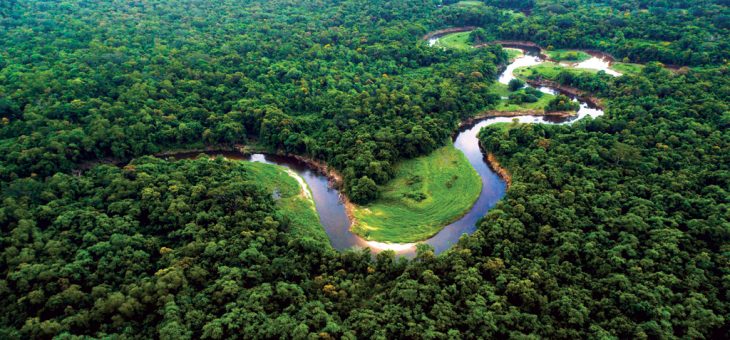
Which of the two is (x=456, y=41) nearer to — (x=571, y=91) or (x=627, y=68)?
(x=571, y=91)

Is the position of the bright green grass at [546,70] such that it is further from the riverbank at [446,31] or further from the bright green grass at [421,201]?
the bright green grass at [421,201]

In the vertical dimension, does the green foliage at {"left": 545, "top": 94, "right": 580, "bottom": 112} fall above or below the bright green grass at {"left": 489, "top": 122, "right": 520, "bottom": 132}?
above

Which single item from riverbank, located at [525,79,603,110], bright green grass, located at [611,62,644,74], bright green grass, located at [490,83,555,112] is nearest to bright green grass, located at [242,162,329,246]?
bright green grass, located at [490,83,555,112]

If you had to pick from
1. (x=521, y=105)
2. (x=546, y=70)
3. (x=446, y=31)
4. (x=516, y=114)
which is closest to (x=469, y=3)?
(x=446, y=31)

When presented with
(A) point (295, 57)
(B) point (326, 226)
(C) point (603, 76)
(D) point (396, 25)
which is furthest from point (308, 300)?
(D) point (396, 25)

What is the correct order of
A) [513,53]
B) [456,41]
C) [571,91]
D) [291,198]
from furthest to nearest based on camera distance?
[456,41] < [513,53] < [571,91] < [291,198]

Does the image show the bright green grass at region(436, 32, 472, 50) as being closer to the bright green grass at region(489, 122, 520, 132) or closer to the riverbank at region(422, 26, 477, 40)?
the riverbank at region(422, 26, 477, 40)

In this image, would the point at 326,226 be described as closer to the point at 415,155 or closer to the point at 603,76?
the point at 415,155
